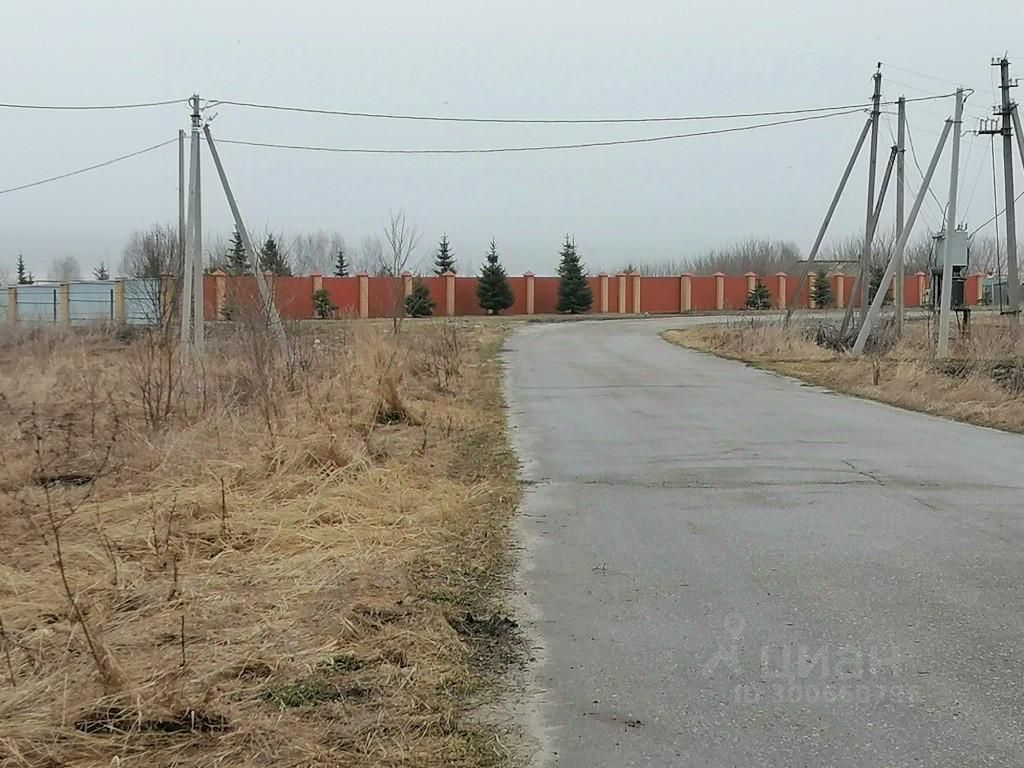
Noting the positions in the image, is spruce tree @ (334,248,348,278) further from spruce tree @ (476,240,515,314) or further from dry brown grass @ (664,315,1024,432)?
dry brown grass @ (664,315,1024,432)

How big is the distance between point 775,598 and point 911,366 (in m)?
14.1

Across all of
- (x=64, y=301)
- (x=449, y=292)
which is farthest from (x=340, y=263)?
(x=64, y=301)

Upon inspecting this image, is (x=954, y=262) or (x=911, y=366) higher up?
(x=954, y=262)

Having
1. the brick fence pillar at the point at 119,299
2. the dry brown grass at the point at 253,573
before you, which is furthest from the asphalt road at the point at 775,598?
the brick fence pillar at the point at 119,299

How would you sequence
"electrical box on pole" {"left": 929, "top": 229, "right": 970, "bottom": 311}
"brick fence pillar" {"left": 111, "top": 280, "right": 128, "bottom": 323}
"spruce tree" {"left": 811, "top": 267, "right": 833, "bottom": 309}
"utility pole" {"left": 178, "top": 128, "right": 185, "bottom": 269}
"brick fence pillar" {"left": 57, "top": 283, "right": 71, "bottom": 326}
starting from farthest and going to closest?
1. "spruce tree" {"left": 811, "top": 267, "right": 833, "bottom": 309}
2. "brick fence pillar" {"left": 57, "top": 283, "right": 71, "bottom": 326}
3. "brick fence pillar" {"left": 111, "top": 280, "right": 128, "bottom": 323}
4. "utility pole" {"left": 178, "top": 128, "right": 185, "bottom": 269}
5. "electrical box on pole" {"left": 929, "top": 229, "right": 970, "bottom": 311}

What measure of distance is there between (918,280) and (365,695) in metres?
63.3

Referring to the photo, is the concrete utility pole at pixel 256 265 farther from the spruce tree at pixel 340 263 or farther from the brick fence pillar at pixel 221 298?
the spruce tree at pixel 340 263

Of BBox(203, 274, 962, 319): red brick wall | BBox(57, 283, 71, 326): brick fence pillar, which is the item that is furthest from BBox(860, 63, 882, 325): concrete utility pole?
BBox(57, 283, 71, 326): brick fence pillar

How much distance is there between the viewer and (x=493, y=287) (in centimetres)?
5428

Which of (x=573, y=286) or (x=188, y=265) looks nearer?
(x=188, y=265)

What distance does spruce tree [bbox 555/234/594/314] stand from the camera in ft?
182

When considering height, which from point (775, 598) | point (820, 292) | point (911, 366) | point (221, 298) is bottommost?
point (775, 598)

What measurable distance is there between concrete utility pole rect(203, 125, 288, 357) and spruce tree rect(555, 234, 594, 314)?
1346 inches

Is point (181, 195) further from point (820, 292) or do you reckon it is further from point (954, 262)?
point (820, 292)
